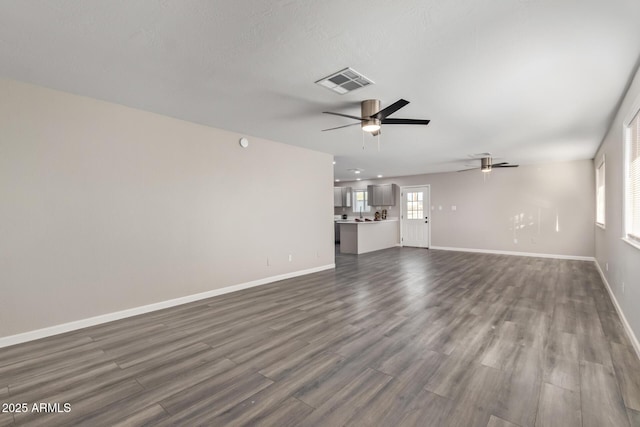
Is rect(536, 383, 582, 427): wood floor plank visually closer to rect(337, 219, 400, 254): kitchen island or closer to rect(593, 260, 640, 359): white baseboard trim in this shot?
rect(593, 260, 640, 359): white baseboard trim

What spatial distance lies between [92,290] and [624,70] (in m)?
5.81

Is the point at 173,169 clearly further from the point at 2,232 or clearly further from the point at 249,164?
the point at 2,232

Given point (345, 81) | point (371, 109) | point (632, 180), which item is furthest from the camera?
point (371, 109)

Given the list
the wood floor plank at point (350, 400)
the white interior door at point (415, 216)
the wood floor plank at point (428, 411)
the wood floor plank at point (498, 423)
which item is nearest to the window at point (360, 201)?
the white interior door at point (415, 216)

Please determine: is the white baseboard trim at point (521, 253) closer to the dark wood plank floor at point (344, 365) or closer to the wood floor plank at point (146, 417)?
the dark wood plank floor at point (344, 365)

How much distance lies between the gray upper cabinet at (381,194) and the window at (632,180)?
720 centimetres

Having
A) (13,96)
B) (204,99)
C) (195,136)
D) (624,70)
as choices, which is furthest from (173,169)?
(624,70)

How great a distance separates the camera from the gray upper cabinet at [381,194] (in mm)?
10375

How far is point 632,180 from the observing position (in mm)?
3008

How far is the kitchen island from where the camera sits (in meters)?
8.60

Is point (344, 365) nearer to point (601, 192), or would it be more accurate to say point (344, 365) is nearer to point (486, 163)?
point (486, 163)

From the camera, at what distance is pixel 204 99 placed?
335 centimetres

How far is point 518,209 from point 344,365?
8.05 meters

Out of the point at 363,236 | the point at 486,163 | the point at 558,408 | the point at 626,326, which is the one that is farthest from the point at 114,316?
the point at 486,163
